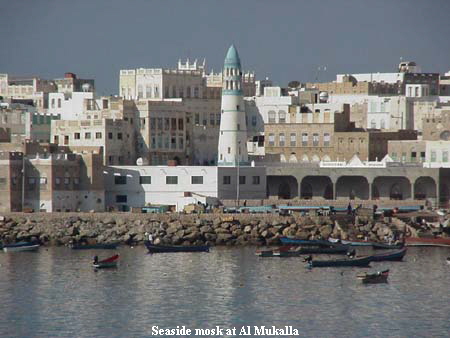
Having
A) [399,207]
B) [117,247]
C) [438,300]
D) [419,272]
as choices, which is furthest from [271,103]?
[438,300]

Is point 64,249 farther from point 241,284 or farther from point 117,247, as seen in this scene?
point 241,284

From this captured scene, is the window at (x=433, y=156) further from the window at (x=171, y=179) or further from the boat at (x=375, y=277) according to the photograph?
the boat at (x=375, y=277)

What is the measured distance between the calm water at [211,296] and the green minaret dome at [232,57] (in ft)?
87.3

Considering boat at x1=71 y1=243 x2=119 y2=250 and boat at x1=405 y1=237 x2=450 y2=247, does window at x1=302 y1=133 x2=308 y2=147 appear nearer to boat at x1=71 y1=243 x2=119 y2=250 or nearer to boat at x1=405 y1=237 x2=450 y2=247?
boat at x1=405 y1=237 x2=450 y2=247

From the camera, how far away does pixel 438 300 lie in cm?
9100

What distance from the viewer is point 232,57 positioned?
135250 millimetres

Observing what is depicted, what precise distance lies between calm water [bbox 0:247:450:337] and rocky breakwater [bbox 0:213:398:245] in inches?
217

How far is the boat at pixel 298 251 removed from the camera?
361 feet

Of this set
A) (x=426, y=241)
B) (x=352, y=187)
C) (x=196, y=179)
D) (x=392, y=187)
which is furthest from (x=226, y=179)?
(x=426, y=241)

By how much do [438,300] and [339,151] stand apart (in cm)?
5186

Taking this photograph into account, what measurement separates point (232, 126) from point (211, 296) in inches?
1657

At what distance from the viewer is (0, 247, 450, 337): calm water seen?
273 ft

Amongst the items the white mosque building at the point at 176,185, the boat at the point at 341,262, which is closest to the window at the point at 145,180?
the white mosque building at the point at 176,185

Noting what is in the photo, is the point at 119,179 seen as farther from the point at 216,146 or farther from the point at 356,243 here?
the point at 356,243
